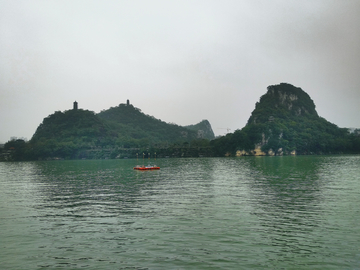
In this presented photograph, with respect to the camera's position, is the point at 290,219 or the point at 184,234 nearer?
the point at 184,234

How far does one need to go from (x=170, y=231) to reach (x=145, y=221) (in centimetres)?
346

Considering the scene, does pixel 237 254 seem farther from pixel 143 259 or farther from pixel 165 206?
pixel 165 206

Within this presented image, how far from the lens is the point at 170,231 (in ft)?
63.3

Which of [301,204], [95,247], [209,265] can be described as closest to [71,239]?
[95,247]

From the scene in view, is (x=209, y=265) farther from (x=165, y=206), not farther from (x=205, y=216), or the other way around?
(x=165, y=206)

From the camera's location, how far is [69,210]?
89.3 feet

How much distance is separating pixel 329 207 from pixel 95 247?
762 inches

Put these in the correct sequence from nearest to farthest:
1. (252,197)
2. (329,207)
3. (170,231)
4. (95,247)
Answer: (95,247)
(170,231)
(329,207)
(252,197)

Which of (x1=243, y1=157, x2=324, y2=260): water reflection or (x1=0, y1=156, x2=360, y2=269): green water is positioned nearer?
(x1=0, y1=156, x2=360, y2=269): green water

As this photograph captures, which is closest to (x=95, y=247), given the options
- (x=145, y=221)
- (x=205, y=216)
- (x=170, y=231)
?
(x=170, y=231)

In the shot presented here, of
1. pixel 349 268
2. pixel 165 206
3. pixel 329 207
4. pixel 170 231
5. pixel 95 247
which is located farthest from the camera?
pixel 165 206

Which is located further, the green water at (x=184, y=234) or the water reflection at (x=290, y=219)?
the water reflection at (x=290, y=219)

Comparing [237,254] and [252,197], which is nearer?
[237,254]

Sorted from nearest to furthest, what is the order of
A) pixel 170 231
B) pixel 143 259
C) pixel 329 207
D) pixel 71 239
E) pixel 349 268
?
pixel 349 268, pixel 143 259, pixel 71 239, pixel 170 231, pixel 329 207
